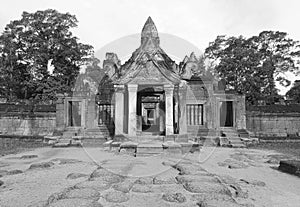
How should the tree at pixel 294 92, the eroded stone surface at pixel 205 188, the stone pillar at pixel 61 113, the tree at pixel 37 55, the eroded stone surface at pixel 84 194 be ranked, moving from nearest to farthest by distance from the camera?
1. the eroded stone surface at pixel 84 194
2. the eroded stone surface at pixel 205 188
3. the stone pillar at pixel 61 113
4. the tree at pixel 37 55
5. the tree at pixel 294 92

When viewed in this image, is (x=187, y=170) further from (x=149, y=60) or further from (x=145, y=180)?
(x=149, y=60)

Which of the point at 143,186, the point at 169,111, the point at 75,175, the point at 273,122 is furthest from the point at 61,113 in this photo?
the point at 273,122

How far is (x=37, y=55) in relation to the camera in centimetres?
3098

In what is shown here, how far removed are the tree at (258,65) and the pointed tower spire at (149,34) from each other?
22.4 metres

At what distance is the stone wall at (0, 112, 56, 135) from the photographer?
19344 millimetres

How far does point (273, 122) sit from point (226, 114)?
455cm

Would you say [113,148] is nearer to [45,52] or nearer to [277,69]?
[45,52]

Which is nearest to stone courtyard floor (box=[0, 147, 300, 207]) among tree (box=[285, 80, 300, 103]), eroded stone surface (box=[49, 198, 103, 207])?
eroded stone surface (box=[49, 198, 103, 207])

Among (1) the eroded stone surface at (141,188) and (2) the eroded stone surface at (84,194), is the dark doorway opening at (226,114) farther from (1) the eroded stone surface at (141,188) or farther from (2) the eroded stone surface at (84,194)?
(2) the eroded stone surface at (84,194)

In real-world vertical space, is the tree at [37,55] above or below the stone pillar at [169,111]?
above

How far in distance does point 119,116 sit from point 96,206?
25.7ft

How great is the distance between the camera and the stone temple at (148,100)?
37.3 feet

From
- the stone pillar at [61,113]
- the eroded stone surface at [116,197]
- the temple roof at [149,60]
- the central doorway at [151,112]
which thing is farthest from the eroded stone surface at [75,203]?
the stone pillar at [61,113]

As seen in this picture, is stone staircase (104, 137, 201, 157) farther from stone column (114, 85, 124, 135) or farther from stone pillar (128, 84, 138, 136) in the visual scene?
stone column (114, 85, 124, 135)
